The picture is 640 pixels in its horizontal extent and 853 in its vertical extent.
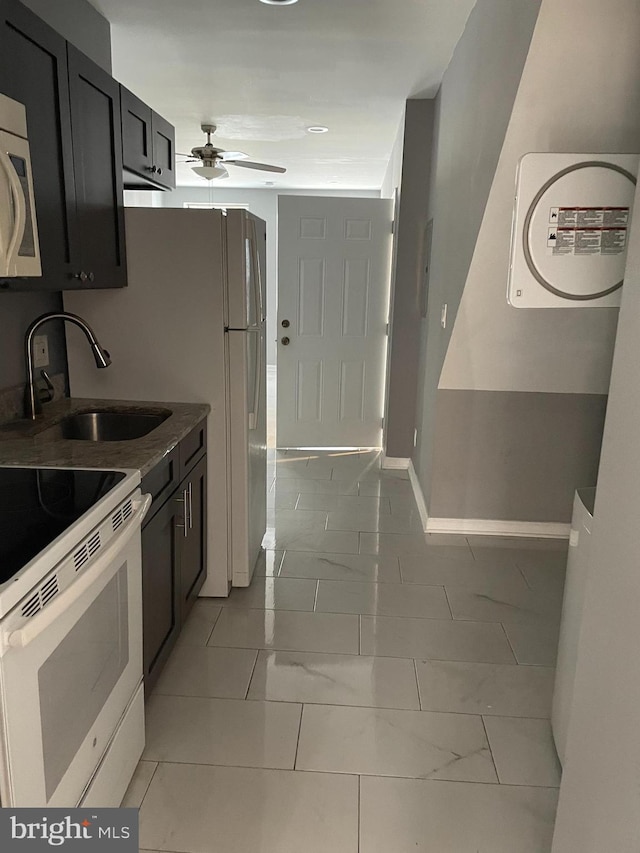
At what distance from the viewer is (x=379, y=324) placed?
5.45 metres

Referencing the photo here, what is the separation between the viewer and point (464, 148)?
319cm

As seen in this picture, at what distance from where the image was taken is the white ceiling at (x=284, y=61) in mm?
2840

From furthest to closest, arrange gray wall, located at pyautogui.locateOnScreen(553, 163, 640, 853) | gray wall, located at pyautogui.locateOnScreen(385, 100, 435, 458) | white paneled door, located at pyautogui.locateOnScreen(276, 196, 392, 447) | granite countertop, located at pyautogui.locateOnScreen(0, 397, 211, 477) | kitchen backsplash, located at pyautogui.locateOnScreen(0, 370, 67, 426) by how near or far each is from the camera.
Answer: white paneled door, located at pyautogui.locateOnScreen(276, 196, 392, 447) < gray wall, located at pyautogui.locateOnScreen(385, 100, 435, 458) < kitchen backsplash, located at pyautogui.locateOnScreen(0, 370, 67, 426) < granite countertop, located at pyautogui.locateOnScreen(0, 397, 211, 477) < gray wall, located at pyautogui.locateOnScreen(553, 163, 640, 853)

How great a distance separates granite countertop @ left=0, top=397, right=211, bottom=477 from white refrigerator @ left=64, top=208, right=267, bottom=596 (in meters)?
0.19

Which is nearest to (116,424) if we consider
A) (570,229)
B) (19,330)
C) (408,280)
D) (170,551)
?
(19,330)

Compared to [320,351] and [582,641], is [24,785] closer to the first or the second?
[582,641]

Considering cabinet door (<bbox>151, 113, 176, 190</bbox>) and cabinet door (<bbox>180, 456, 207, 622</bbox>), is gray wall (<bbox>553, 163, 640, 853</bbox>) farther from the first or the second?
cabinet door (<bbox>151, 113, 176, 190</bbox>)

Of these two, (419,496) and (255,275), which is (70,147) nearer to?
(255,275)

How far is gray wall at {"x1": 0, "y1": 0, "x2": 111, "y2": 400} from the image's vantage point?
2352 millimetres

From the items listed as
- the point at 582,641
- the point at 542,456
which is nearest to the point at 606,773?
the point at 582,641

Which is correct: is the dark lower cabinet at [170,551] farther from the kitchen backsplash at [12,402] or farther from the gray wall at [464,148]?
the gray wall at [464,148]

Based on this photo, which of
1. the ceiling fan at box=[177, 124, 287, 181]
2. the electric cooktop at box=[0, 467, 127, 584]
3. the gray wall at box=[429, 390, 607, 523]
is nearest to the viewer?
the electric cooktop at box=[0, 467, 127, 584]

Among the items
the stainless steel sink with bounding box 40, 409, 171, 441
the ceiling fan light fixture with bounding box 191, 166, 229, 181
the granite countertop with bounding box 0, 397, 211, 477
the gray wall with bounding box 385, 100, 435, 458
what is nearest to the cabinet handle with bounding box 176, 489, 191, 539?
the granite countertop with bounding box 0, 397, 211, 477

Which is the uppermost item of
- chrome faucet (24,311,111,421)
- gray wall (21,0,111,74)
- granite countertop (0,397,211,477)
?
gray wall (21,0,111,74)
